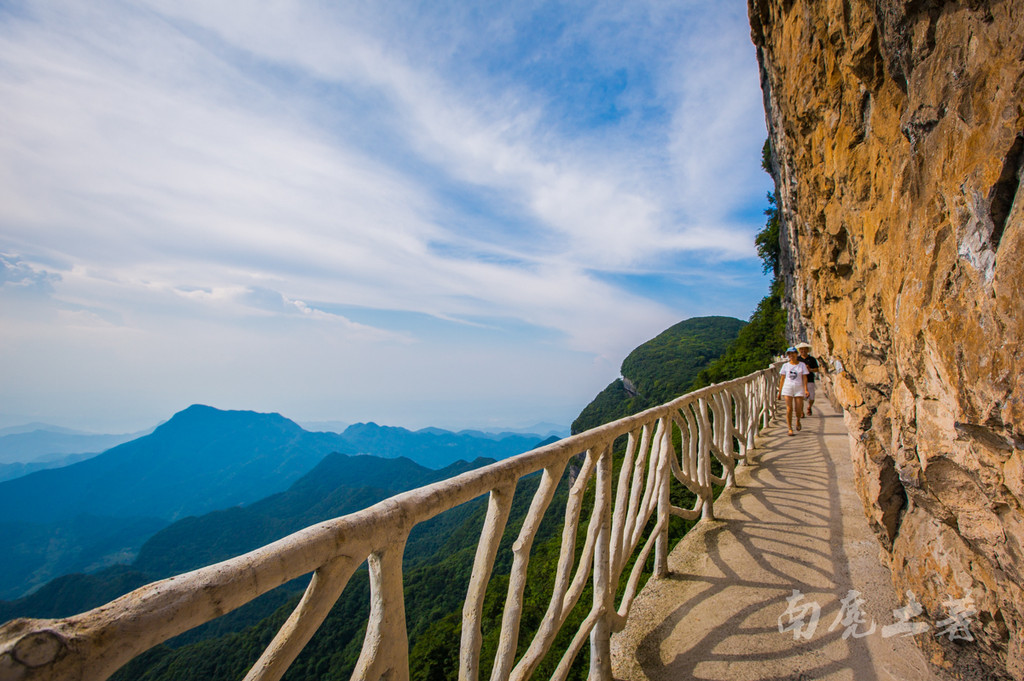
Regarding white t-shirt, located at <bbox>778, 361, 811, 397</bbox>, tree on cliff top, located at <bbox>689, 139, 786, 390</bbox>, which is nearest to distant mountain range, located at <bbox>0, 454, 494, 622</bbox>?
tree on cliff top, located at <bbox>689, 139, 786, 390</bbox>

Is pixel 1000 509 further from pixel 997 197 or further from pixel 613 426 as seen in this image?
pixel 613 426

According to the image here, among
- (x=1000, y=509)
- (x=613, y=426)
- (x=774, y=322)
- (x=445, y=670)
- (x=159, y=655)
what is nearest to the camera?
(x=1000, y=509)

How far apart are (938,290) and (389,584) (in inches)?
95.4

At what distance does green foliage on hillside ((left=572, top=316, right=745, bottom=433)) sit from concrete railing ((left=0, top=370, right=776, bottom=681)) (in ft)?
123

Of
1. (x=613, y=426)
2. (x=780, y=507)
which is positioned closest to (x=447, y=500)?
(x=613, y=426)

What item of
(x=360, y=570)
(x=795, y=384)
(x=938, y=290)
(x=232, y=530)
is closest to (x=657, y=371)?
(x=360, y=570)

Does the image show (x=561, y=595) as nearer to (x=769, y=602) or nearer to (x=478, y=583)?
(x=478, y=583)

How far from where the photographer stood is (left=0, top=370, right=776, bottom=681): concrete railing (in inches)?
28.1

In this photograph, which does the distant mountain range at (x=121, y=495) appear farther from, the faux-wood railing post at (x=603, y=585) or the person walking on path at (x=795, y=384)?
the faux-wood railing post at (x=603, y=585)

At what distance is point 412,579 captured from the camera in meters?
17.8

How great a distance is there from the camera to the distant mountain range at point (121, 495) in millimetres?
98250

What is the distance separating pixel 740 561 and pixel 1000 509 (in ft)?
7.44

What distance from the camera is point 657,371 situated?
5041 cm
